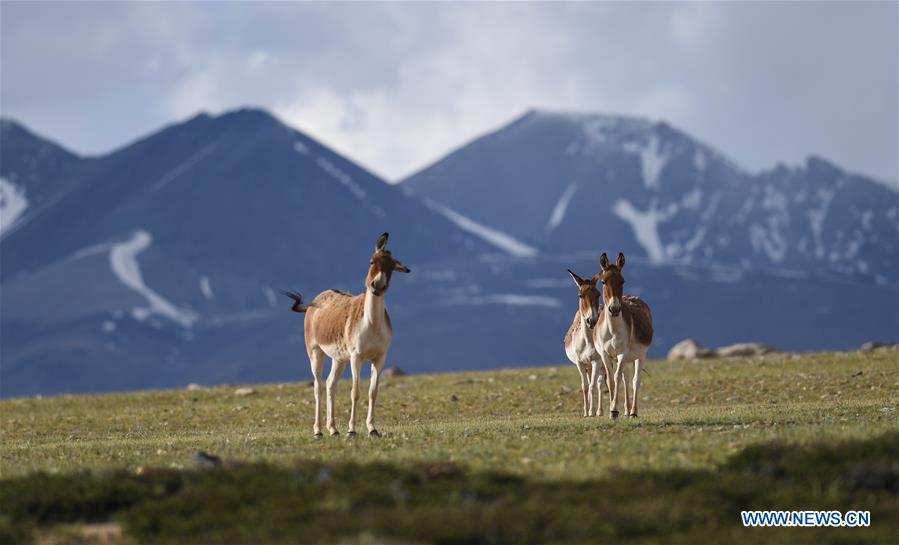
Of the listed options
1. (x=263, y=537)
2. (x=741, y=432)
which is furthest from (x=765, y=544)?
(x=741, y=432)

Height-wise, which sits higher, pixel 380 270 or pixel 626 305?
pixel 380 270

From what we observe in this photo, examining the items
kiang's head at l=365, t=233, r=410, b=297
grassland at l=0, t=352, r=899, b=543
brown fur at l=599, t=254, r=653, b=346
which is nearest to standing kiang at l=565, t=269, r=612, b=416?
brown fur at l=599, t=254, r=653, b=346

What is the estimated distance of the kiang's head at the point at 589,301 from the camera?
34.2m

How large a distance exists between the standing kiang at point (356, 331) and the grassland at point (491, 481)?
1.26 metres

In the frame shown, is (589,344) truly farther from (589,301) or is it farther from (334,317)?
(334,317)

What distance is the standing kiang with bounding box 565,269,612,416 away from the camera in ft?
114

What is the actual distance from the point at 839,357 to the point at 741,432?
97.9 feet

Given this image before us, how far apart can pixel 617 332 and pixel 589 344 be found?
8.81 ft

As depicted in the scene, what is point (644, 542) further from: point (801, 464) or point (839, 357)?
point (839, 357)

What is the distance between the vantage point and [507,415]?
4128 centimetres

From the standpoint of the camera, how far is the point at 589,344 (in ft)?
117

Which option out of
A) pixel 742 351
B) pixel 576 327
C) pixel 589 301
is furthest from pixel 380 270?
pixel 742 351

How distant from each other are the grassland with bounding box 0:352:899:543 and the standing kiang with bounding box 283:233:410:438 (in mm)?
1264

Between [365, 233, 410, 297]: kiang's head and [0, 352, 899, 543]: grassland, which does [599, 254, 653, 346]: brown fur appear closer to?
[0, 352, 899, 543]: grassland
